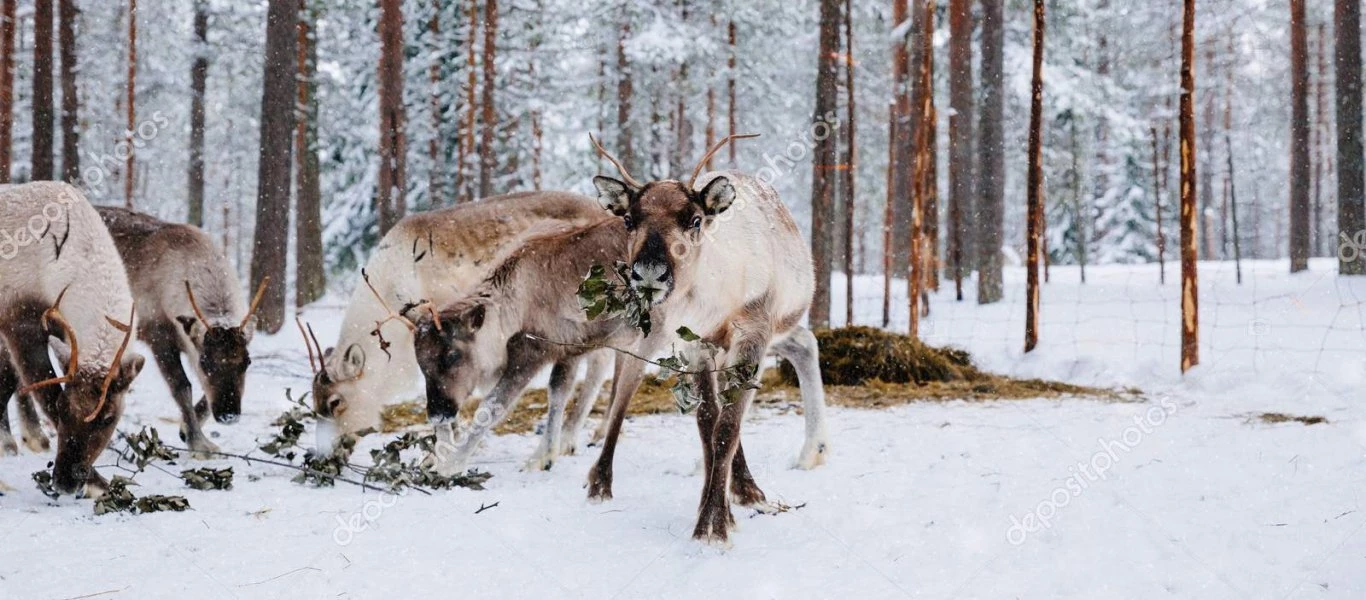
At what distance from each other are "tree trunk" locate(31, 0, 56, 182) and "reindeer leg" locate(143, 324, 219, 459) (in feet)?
30.3

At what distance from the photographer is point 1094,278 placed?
16.9 m

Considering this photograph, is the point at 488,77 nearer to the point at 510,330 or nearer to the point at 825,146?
the point at 825,146

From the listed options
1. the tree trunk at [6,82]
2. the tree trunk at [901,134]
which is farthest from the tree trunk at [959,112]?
the tree trunk at [6,82]

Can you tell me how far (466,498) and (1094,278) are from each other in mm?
15047

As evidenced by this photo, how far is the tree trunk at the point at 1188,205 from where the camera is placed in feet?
26.2

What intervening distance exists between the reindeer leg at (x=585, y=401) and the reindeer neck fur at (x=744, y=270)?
5.66 ft

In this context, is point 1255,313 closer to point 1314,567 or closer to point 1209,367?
point 1209,367

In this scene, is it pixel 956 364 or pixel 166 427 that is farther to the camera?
pixel 956 364

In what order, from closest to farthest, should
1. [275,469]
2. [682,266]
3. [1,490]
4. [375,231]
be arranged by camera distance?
[682,266] → [1,490] → [275,469] → [375,231]

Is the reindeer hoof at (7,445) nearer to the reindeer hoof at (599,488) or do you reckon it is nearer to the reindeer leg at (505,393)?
the reindeer leg at (505,393)

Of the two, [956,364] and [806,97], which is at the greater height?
[806,97]

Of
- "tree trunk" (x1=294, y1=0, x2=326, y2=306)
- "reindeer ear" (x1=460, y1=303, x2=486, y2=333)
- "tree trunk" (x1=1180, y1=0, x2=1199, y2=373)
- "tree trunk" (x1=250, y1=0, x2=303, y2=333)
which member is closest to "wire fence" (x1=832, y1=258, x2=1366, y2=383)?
"tree trunk" (x1=1180, y1=0, x2=1199, y2=373)

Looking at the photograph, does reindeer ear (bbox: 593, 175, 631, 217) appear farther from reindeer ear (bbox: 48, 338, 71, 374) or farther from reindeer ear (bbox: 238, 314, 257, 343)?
reindeer ear (bbox: 238, 314, 257, 343)

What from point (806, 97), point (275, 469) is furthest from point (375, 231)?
point (275, 469)
